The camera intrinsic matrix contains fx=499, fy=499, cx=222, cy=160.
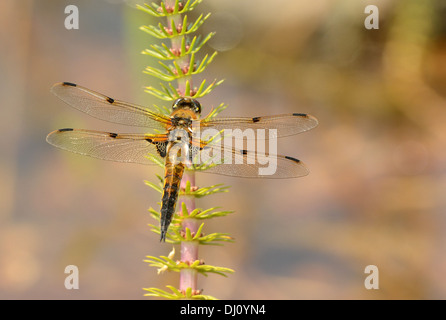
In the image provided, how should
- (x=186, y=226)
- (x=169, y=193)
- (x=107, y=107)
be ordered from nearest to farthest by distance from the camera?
(x=186, y=226) → (x=169, y=193) → (x=107, y=107)

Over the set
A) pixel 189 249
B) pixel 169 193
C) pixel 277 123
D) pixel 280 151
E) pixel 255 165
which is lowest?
pixel 189 249

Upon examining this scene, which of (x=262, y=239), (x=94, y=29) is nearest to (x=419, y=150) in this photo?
(x=262, y=239)

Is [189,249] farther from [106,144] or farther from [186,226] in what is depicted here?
[106,144]

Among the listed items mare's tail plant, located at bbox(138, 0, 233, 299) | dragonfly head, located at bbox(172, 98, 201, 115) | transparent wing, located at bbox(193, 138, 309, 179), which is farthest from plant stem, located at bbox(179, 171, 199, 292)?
transparent wing, located at bbox(193, 138, 309, 179)

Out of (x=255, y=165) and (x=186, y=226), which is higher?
(x=255, y=165)

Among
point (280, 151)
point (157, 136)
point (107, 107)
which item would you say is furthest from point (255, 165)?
point (280, 151)

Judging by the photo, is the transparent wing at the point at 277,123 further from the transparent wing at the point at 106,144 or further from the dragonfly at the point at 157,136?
the transparent wing at the point at 106,144

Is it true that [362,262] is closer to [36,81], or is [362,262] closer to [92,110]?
[92,110]
